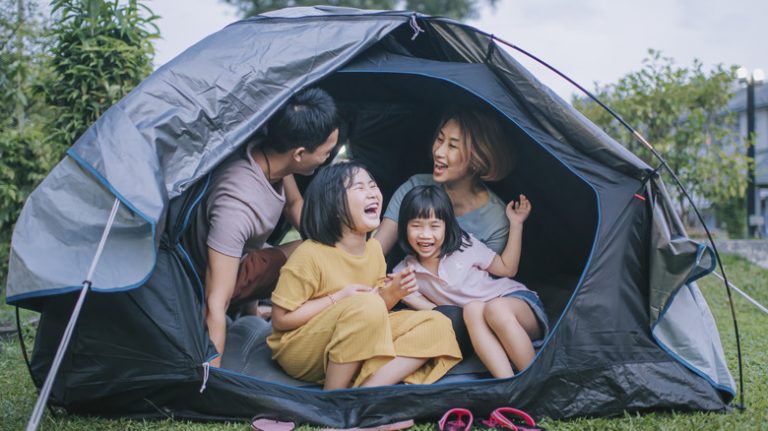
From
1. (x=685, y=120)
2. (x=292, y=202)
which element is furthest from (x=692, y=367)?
(x=685, y=120)

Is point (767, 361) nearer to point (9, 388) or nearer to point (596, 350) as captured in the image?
point (596, 350)

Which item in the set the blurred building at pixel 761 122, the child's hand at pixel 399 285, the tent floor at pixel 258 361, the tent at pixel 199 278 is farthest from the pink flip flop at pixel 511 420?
the blurred building at pixel 761 122

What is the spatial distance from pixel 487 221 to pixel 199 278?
1.24m

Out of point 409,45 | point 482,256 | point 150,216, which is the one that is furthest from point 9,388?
point 409,45

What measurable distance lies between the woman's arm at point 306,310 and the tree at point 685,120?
4.33m

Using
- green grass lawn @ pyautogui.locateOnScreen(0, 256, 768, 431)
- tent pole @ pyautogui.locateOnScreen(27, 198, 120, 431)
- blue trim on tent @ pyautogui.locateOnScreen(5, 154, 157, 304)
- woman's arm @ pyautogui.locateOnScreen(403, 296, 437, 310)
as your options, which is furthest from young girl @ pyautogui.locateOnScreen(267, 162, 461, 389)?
tent pole @ pyautogui.locateOnScreen(27, 198, 120, 431)

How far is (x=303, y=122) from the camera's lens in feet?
8.46

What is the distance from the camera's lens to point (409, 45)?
9.46 ft

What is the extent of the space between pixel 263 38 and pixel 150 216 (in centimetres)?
87

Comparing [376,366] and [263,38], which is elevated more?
[263,38]

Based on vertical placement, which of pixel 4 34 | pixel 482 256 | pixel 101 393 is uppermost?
pixel 4 34

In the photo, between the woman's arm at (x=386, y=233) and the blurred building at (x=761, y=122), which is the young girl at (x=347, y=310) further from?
the blurred building at (x=761, y=122)

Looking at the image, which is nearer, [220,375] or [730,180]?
[220,375]

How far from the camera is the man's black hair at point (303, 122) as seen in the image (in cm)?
256
